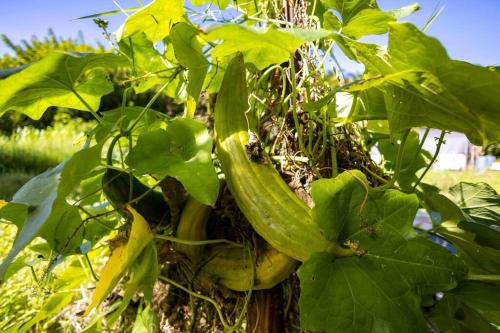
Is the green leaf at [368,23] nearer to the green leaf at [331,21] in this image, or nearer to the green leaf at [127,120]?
the green leaf at [331,21]

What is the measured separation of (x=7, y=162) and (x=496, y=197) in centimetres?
545

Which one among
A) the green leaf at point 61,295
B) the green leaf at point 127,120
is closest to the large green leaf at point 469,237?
the green leaf at point 127,120

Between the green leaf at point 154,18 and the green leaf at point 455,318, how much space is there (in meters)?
0.40

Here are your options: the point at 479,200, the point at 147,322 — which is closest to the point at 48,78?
the point at 147,322

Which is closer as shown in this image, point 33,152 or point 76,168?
point 76,168

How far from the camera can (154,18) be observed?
1.50 feet

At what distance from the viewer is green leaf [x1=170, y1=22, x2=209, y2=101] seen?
1.36 feet

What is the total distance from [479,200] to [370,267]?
314 millimetres

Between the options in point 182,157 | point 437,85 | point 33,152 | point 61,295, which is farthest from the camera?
point 33,152

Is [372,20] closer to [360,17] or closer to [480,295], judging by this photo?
[360,17]

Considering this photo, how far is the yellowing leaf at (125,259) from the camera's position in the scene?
1.40 ft

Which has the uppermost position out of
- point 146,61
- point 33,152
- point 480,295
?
point 146,61

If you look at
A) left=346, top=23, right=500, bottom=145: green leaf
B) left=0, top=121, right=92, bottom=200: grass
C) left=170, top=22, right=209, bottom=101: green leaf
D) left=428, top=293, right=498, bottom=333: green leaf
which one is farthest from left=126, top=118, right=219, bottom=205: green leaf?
→ left=0, top=121, right=92, bottom=200: grass

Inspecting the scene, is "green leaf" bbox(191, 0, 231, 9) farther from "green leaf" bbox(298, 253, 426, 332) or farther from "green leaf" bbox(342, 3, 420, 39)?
"green leaf" bbox(298, 253, 426, 332)
